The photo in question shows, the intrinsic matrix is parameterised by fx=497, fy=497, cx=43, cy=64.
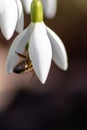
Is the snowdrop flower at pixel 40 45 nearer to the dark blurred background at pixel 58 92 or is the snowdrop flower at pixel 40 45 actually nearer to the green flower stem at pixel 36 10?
the green flower stem at pixel 36 10

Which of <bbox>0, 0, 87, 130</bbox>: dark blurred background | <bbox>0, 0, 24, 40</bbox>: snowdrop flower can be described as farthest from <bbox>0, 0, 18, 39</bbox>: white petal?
<bbox>0, 0, 87, 130</bbox>: dark blurred background

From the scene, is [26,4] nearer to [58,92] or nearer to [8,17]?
[8,17]

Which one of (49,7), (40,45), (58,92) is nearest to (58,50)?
(40,45)

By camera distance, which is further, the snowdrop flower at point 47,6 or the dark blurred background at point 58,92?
the dark blurred background at point 58,92

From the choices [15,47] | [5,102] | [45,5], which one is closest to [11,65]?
[15,47]

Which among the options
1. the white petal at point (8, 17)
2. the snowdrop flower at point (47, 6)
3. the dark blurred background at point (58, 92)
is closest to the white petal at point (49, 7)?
the snowdrop flower at point (47, 6)
